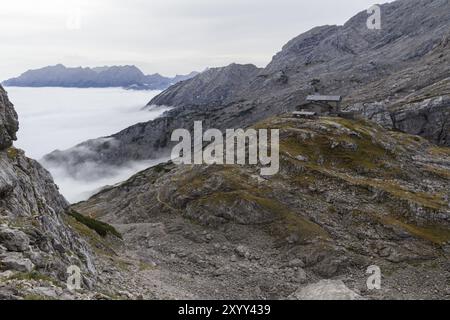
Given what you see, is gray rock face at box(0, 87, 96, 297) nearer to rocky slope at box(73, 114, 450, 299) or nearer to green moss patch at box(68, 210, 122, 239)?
green moss patch at box(68, 210, 122, 239)

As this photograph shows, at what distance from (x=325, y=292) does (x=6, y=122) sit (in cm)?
3648

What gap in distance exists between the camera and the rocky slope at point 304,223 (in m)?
44.8

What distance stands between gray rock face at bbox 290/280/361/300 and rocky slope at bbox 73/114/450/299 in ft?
0.58

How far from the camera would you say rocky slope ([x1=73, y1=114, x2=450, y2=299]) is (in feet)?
147

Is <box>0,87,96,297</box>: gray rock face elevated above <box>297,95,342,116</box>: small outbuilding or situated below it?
below

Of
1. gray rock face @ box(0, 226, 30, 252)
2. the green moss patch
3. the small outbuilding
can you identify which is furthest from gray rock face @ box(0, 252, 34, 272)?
the small outbuilding

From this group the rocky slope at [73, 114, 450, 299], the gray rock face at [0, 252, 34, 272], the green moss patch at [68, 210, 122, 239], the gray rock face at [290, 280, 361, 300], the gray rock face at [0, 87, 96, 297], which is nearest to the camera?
the gray rock face at [0, 252, 34, 272]

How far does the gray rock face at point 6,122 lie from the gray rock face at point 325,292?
32.4 metres

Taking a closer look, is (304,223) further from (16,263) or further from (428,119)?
(428,119)

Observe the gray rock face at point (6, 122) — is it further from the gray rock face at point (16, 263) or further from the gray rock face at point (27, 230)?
the gray rock face at point (16, 263)

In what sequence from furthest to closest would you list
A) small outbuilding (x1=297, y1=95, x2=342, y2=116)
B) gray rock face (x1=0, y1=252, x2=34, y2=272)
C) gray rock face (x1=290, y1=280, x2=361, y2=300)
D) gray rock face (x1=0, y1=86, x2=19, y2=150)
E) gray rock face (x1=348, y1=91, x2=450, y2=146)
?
gray rock face (x1=348, y1=91, x2=450, y2=146), small outbuilding (x1=297, y1=95, x2=342, y2=116), gray rock face (x1=0, y1=86, x2=19, y2=150), gray rock face (x1=290, y1=280, x2=361, y2=300), gray rock face (x1=0, y1=252, x2=34, y2=272)

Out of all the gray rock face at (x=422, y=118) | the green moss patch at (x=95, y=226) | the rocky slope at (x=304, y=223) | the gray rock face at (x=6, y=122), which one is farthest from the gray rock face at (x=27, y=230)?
the gray rock face at (x=422, y=118)
